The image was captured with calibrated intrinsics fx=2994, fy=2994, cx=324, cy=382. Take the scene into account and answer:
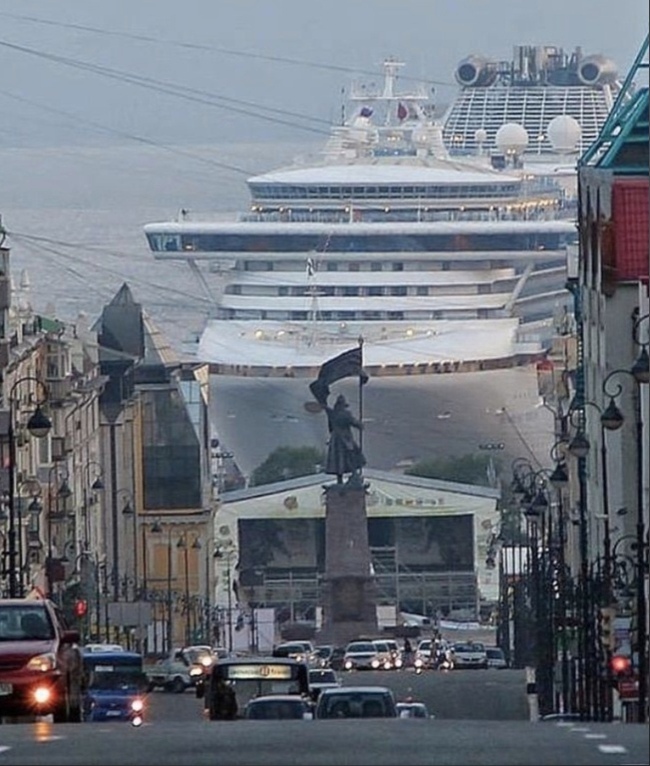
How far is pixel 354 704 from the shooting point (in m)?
19.7

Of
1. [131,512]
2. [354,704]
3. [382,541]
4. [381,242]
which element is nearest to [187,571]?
[131,512]

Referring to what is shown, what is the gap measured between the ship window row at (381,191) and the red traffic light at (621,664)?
250 feet

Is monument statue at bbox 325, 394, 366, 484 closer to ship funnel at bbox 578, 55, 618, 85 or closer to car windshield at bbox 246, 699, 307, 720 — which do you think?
car windshield at bbox 246, 699, 307, 720

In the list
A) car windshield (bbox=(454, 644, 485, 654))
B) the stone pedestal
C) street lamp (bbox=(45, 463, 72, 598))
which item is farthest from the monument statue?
street lamp (bbox=(45, 463, 72, 598))

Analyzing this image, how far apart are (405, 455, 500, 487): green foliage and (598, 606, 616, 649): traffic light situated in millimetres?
70339

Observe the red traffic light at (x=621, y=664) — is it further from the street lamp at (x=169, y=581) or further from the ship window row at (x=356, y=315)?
the ship window row at (x=356, y=315)

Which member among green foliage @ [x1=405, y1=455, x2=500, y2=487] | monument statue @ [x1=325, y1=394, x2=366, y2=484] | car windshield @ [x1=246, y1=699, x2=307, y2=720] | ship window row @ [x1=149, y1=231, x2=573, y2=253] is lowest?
car windshield @ [x1=246, y1=699, x2=307, y2=720]

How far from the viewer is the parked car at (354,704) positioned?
1936 cm

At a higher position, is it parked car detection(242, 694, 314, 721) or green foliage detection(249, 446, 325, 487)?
green foliage detection(249, 446, 325, 487)

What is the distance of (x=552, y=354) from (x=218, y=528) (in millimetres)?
19379

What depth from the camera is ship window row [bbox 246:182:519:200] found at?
100 meters

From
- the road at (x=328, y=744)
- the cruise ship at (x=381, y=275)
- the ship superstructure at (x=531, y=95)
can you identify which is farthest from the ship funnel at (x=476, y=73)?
the road at (x=328, y=744)

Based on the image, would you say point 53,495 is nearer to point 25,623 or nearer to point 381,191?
point 25,623

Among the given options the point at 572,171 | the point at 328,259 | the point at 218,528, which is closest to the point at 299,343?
the point at 328,259
